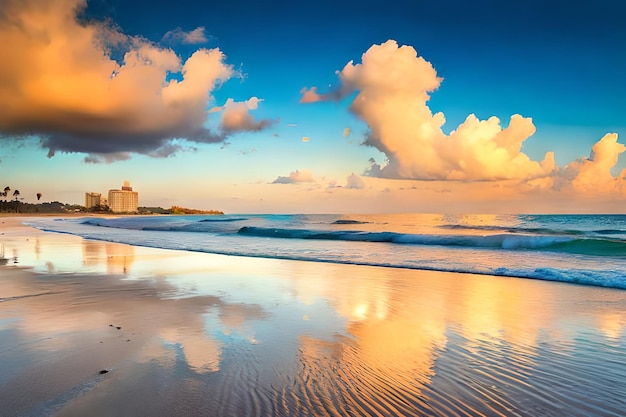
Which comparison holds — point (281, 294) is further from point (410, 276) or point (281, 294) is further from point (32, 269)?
point (32, 269)

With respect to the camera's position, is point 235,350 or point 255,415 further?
point 235,350

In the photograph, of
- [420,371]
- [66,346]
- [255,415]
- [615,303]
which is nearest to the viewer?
[255,415]

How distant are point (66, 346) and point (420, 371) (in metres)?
4.05

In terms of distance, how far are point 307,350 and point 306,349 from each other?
4 cm

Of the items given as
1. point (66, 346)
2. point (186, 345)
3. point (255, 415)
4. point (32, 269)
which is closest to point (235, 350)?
point (186, 345)

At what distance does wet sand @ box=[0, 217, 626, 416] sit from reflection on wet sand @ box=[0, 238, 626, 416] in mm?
21

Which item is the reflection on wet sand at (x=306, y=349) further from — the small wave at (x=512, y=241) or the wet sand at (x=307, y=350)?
the small wave at (x=512, y=241)

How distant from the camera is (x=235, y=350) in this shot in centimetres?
443

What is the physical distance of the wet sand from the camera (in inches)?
124

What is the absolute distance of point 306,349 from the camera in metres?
4.56

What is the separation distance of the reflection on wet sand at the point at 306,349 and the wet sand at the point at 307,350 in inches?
0.8

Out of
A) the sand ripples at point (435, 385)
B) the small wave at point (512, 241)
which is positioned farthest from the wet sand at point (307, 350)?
the small wave at point (512, 241)

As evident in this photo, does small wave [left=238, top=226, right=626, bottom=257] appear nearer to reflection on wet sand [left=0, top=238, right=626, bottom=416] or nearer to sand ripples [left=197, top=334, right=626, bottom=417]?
reflection on wet sand [left=0, top=238, right=626, bottom=416]

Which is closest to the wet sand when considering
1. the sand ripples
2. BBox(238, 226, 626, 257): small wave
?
the sand ripples
